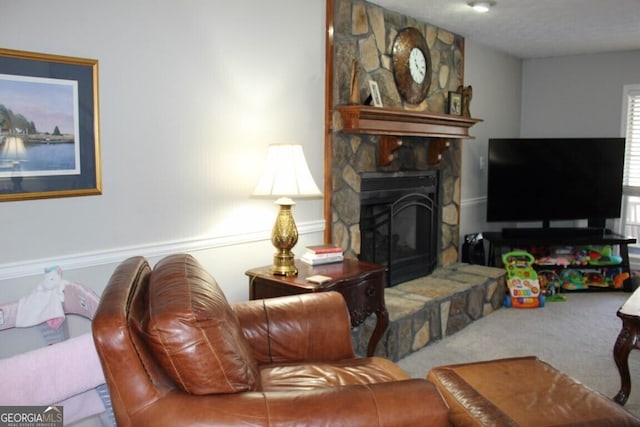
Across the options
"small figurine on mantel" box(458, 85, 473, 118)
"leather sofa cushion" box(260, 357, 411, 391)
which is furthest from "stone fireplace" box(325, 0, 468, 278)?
"leather sofa cushion" box(260, 357, 411, 391)

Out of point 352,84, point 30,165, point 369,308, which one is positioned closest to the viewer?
point 30,165

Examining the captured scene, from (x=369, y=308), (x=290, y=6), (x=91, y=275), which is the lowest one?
(x=369, y=308)

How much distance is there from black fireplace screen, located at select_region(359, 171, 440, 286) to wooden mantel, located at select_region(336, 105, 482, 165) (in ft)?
0.73

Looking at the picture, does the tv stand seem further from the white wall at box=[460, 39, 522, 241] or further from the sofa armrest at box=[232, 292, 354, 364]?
the sofa armrest at box=[232, 292, 354, 364]

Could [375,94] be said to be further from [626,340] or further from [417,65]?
[626,340]

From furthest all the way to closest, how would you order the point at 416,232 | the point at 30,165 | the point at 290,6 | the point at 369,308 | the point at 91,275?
the point at 416,232 → the point at 290,6 → the point at 369,308 → the point at 91,275 → the point at 30,165

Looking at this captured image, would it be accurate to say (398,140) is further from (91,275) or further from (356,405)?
(356,405)

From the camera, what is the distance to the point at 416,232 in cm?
438

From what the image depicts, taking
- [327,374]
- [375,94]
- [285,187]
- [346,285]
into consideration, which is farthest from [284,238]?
[375,94]

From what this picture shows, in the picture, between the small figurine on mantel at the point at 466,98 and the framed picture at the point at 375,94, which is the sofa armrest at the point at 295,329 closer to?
the framed picture at the point at 375,94

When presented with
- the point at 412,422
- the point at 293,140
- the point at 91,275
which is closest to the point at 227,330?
the point at 412,422

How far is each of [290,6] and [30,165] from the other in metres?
1.73

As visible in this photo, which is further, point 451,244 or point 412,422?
point 451,244

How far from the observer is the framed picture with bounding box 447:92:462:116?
4500mm
